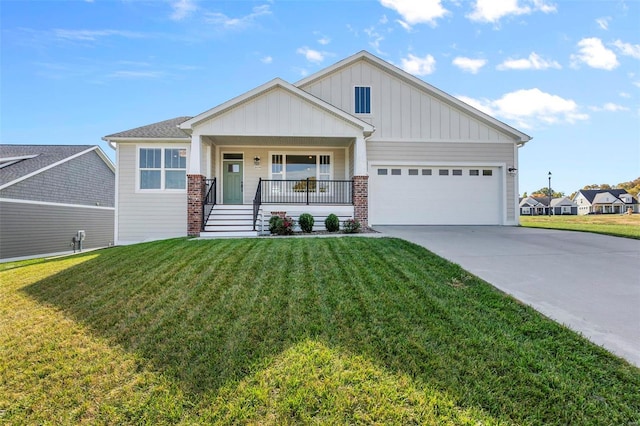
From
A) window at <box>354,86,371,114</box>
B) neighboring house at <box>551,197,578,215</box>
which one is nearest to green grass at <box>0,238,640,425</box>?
window at <box>354,86,371,114</box>

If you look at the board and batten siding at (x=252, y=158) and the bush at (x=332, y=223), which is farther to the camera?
the board and batten siding at (x=252, y=158)

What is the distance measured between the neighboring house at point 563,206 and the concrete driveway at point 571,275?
2723 inches

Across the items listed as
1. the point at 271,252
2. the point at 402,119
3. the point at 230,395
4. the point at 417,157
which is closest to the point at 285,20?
the point at 402,119

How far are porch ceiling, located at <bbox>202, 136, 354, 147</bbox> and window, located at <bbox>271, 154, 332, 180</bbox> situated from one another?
2.62ft

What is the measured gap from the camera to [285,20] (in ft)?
33.6

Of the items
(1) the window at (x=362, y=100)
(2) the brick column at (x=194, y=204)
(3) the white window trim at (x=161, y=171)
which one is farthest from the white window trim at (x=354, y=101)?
(3) the white window trim at (x=161, y=171)

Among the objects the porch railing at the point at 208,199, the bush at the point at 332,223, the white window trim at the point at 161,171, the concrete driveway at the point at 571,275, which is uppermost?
the white window trim at the point at 161,171

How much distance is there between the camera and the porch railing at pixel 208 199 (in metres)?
10.1

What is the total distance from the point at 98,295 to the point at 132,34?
11.3 meters

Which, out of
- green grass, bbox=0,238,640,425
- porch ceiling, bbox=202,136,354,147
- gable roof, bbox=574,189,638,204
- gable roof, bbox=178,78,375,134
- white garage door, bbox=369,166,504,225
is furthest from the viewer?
gable roof, bbox=574,189,638,204

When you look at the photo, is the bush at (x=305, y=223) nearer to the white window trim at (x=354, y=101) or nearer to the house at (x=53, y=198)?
the white window trim at (x=354, y=101)

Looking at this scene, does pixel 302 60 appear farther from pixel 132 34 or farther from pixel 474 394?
pixel 474 394

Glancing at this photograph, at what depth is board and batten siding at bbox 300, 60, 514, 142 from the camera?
490 inches

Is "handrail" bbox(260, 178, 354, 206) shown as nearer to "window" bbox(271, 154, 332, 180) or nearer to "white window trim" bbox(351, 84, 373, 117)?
"window" bbox(271, 154, 332, 180)
